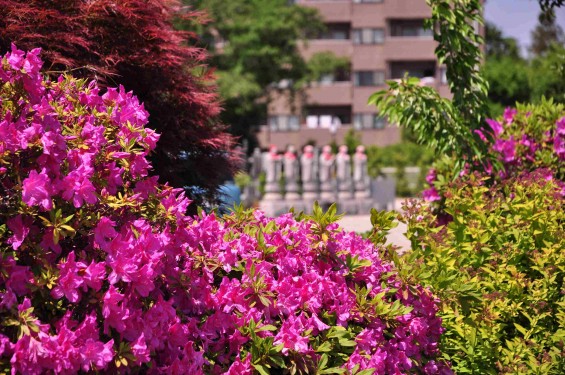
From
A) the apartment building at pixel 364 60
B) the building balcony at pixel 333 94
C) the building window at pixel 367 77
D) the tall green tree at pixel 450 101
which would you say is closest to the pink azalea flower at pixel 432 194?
the tall green tree at pixel 450 101

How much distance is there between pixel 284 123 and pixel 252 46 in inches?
852

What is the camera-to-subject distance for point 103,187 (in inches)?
153

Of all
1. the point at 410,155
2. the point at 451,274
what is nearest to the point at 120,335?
the point at 451,274

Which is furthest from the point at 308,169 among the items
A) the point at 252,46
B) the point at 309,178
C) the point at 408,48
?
the point at 408,48

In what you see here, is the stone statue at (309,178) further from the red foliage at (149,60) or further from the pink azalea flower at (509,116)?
the red foliage at (149,60)

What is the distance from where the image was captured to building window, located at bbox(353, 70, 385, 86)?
6631cm

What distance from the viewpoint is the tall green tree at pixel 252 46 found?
44.0 meters

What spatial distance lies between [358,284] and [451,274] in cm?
81

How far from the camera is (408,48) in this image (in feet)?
215

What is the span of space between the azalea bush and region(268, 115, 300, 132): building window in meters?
59.4

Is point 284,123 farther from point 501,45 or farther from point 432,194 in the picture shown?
point 432,194

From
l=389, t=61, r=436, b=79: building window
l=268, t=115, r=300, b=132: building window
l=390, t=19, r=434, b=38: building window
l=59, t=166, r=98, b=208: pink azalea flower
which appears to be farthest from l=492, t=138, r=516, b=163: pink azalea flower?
l=390, t=19, r=434, b=38: building window

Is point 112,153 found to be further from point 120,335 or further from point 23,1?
point 23,1

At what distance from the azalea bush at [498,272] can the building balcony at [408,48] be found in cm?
5969
